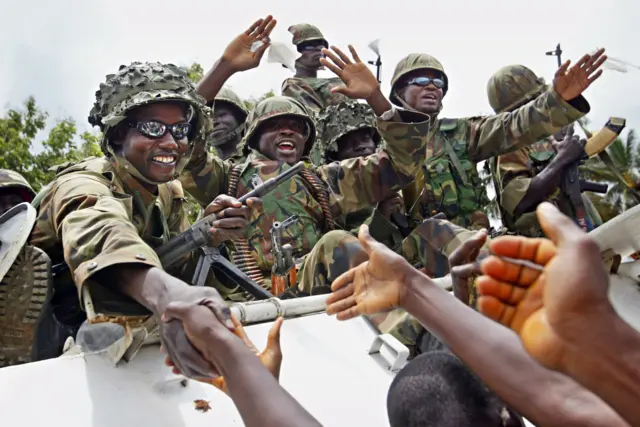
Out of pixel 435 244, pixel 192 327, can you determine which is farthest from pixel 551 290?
pixel 435 244

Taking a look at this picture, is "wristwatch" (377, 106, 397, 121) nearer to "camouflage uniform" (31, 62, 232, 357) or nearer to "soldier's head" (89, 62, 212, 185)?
"camouflage uniform" (31, 62, 232, 357)

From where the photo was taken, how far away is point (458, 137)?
17.4ft

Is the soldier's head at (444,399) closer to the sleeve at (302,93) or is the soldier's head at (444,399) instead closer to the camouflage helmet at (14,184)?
the camouflage helmet at (14,184)

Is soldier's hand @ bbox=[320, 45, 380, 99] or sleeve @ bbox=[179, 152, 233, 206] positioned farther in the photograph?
sleeve @ bbox=[179, 152, 233, 206]

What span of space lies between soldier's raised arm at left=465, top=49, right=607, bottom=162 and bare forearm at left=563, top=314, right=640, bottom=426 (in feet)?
12.2

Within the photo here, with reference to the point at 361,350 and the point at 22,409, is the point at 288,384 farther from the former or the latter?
the point at 22,409

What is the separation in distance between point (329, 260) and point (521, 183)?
2.87 m

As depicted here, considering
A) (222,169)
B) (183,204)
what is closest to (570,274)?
(183,204)

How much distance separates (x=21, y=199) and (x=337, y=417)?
11.0 feet

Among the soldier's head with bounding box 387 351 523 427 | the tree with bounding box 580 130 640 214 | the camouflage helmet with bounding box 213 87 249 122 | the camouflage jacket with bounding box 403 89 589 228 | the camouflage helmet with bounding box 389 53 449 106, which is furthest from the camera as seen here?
the tree with bounding box 580 130 640 214

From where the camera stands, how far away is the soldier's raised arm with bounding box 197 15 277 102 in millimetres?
4746

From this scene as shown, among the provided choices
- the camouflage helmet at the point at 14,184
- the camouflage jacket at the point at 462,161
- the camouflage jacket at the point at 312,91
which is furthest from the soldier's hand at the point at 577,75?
the camouflage helmet at the point at 14,184

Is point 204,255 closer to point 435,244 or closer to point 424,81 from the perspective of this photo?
point 435,244

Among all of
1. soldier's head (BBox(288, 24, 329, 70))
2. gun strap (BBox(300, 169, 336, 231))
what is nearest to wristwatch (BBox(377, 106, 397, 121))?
gun strap (BBox(300, 169, 336, 231))
